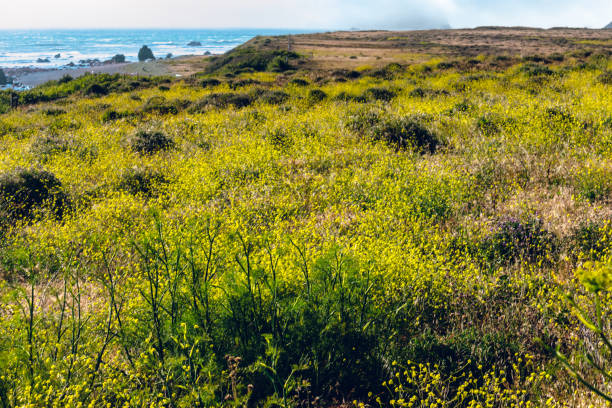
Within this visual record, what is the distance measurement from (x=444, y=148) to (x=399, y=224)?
4.08 m

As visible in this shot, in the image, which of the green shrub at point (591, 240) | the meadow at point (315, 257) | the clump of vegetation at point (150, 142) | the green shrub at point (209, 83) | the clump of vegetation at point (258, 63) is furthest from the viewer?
the clump of vegetation at point (258, 63)

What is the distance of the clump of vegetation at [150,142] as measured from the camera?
375 inches

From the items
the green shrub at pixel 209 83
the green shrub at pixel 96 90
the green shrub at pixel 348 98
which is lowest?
the green shrub at pixel 348 98

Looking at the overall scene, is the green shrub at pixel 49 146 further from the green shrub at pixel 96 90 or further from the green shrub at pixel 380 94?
the green shrub at pixel 96 90

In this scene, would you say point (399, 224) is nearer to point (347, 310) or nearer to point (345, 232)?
point (345, 232)

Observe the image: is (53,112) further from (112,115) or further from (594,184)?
(594,184)

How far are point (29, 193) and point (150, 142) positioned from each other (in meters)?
3.51

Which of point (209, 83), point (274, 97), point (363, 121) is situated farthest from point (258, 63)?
point (363, 121)

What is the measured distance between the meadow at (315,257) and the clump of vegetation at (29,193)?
0.15 ft

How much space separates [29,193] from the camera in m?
6.71

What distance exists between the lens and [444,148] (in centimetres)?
821

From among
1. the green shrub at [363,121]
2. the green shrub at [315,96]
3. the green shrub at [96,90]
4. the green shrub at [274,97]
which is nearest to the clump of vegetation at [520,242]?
the green shrub at [363,121]

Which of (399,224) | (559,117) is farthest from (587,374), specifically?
(559,117)

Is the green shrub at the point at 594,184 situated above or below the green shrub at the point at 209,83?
below
